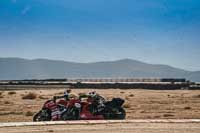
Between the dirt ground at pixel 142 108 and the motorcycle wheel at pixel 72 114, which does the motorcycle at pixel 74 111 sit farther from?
the dirt ground at pixel 142 108

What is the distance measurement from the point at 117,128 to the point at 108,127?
0.36 meters

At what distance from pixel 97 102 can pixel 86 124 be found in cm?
278

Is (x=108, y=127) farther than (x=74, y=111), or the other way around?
(x=74, y=111)

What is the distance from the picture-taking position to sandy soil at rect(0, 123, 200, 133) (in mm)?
14246

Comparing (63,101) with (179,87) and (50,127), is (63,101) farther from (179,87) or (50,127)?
(179,87)

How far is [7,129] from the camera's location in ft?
48.3

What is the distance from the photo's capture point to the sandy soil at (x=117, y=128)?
46.7 feet

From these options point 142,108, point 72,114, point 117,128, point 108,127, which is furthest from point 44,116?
point 142,108

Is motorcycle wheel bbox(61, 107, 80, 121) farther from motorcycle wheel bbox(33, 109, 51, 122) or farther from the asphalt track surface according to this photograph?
the asphalt track surface

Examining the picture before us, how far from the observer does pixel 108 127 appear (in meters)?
15.0

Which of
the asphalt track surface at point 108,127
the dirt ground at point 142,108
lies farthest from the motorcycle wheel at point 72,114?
the dirt ground at point 142,108

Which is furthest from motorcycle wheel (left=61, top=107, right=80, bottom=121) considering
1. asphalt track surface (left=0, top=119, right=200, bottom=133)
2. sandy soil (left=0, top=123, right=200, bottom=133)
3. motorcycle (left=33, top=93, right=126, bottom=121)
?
sandy soil (left=0, top=123, right=200, bottom=133)

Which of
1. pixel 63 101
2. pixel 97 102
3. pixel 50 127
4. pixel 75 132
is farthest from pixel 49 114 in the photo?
pixel 75 132

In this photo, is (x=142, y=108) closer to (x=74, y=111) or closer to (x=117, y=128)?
(x=74, y=111)
